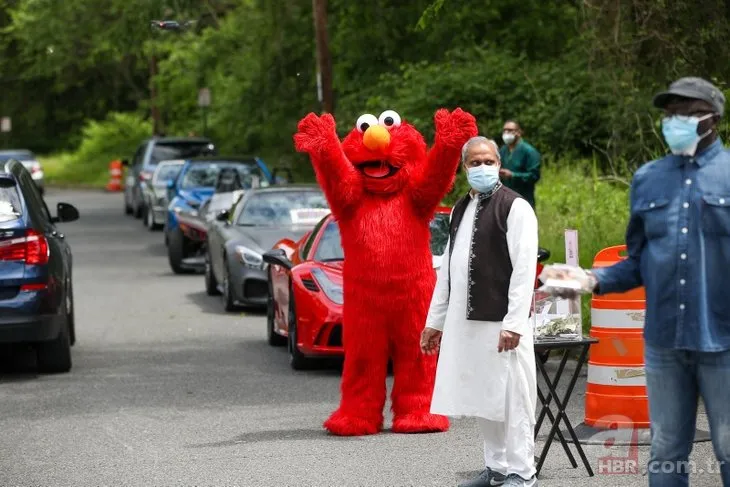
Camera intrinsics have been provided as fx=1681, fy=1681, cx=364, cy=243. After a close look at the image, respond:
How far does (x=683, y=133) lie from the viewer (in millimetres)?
5844

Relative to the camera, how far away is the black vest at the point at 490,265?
776cm

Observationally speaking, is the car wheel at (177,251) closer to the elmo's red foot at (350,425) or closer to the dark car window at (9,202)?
the dark car window at (9,202)

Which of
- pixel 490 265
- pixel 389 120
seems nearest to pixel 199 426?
pixel 389 120

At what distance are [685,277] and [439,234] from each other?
24.6 feet

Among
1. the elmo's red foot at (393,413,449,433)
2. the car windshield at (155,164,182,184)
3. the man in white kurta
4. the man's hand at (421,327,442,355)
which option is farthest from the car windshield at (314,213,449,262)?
the car windshield at (155,164,182,184)

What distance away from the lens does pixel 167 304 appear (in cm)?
1912

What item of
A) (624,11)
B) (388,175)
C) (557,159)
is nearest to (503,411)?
(388,175)

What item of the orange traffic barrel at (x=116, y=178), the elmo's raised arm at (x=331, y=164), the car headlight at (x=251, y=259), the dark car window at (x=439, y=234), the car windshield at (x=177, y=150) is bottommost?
the orange traffic barrel at (x=116, y=178)

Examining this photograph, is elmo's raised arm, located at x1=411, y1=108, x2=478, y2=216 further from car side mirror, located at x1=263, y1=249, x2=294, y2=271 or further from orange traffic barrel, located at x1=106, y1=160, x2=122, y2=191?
orange traffic barrel, located at x1=106, y1=160, x2=122, y2=191

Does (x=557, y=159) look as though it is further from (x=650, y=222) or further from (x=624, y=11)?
(x=650, y=222)

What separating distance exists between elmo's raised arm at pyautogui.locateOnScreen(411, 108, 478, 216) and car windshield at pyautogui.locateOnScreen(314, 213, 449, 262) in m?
3.02

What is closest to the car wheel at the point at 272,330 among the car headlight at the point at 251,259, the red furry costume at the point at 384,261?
the car headlight at the point at 251,259

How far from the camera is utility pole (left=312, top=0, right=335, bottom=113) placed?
98.4 feet

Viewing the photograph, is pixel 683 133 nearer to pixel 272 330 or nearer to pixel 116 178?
pixel 272 330
